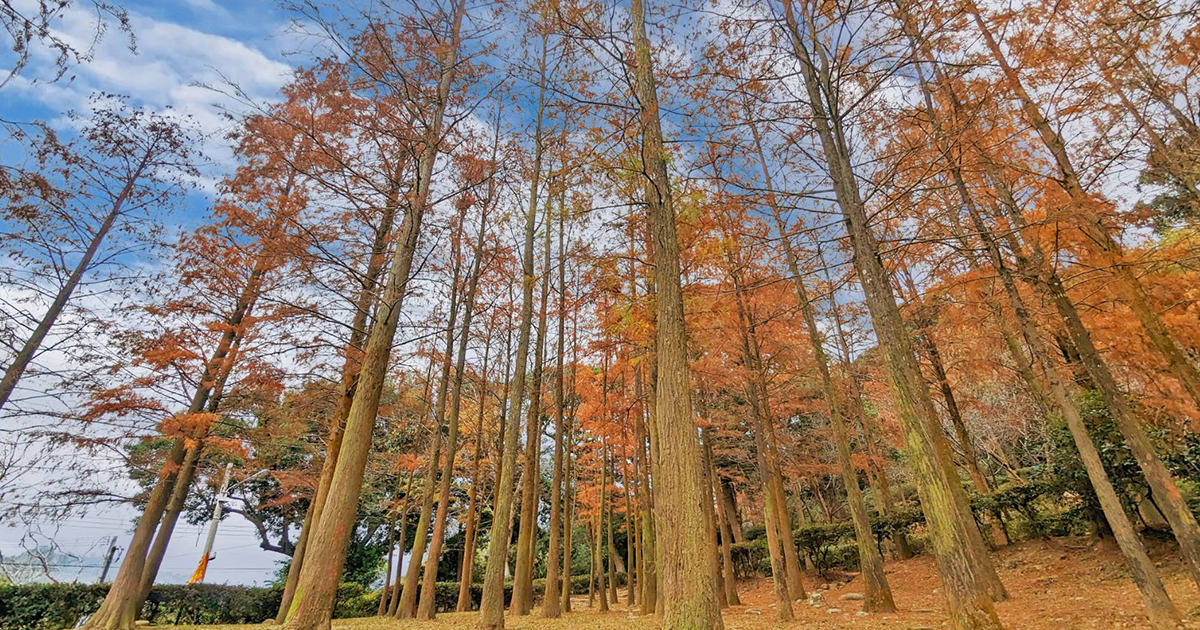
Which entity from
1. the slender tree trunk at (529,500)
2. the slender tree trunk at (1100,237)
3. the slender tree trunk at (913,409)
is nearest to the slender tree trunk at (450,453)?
the slender tree trunk at (529,500)

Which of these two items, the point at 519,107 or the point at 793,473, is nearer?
the point at 519,107

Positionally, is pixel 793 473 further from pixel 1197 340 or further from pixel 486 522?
pixel 486 522

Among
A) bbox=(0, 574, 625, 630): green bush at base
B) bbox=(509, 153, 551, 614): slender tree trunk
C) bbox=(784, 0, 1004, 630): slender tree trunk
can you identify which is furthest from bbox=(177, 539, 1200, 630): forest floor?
bbox=(0, 574, 625, 630): green bush at base

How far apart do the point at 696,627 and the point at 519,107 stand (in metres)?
7.17

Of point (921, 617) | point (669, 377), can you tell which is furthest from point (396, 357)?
point (921, 617)

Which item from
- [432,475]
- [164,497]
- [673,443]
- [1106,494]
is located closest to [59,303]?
[164,497]

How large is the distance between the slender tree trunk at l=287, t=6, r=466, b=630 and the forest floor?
197 inches

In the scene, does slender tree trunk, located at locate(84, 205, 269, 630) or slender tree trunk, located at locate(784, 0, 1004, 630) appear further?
slender tree trunk, located at locate(84, 205, 269, 630)

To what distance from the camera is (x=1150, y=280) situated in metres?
8.44

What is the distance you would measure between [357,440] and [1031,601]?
36.1ft

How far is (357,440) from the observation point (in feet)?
18.0

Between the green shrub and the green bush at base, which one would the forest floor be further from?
the green shrub

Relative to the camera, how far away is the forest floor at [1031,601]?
20.3 feet

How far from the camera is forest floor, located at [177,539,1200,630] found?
6195 mm
